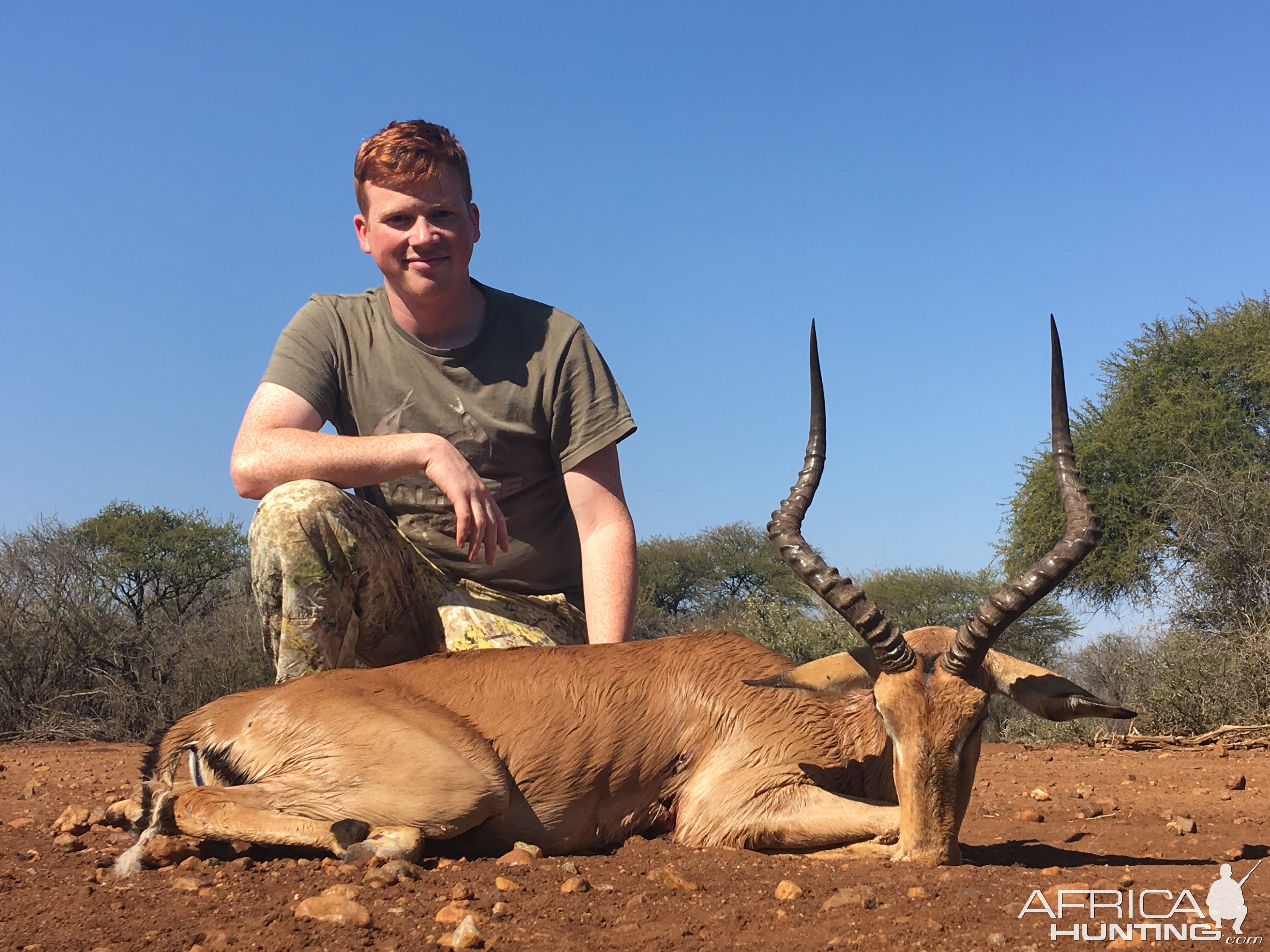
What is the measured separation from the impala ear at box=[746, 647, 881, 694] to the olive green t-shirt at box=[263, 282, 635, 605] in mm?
1824

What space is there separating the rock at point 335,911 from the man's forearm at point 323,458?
7.48 ft

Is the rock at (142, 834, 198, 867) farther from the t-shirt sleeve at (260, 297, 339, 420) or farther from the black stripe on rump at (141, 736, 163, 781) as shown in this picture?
the t-shirt sleeve at (260, 297, 339, 420)

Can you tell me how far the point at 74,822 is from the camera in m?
5.50

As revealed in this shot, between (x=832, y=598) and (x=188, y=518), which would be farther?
(x=188, y=518)

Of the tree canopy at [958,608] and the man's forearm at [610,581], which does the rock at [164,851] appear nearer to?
the man's forearm at [610,581]

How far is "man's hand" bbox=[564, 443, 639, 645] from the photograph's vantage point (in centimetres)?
604

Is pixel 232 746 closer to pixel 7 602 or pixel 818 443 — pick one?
pixel 818 443

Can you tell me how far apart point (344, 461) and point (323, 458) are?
0.11 m

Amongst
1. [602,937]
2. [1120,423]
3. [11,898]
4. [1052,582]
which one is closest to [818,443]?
[1052,582]

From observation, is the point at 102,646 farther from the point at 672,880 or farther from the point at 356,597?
the point at 672,880

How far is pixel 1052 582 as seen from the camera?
473 centimetres

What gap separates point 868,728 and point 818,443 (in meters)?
1.32

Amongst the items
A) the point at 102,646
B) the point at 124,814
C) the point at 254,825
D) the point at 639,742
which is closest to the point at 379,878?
the point at 254,825
